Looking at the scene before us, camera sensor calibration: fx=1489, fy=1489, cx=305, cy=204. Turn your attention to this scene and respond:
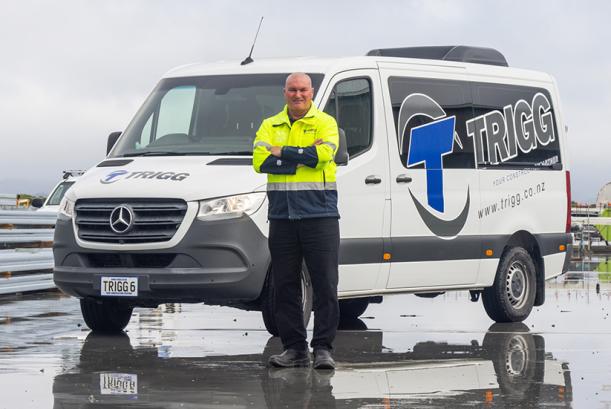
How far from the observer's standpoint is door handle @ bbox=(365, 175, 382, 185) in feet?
42.7

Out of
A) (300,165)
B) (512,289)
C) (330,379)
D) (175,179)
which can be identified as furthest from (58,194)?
(330,379)

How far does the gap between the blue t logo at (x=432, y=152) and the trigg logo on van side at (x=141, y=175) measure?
253cm

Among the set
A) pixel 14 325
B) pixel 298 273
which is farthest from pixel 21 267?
pixel 298 273

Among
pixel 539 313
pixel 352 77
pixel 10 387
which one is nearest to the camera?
pixel 10 387

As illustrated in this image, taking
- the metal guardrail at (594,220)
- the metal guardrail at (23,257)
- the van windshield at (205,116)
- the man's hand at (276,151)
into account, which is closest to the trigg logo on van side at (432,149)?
the van windshield at (205,116)

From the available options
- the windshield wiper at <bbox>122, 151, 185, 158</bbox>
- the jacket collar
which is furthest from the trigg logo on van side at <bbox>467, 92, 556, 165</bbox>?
the jacket collar

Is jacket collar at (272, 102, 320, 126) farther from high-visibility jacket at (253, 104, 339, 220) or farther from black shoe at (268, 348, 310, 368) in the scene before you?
black shoe at (268, 348, 310, 368)

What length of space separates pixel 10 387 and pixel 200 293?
2849mm

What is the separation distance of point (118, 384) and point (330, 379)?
1383mm

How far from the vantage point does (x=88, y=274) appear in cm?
1221

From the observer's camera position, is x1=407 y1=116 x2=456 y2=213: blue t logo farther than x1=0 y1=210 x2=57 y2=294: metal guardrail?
No

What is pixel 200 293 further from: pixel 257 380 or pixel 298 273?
pixel 257 380

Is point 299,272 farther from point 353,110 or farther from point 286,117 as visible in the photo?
point 353,110

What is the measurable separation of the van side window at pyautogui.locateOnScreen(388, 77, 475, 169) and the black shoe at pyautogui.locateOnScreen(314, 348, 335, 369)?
11.7 ft
